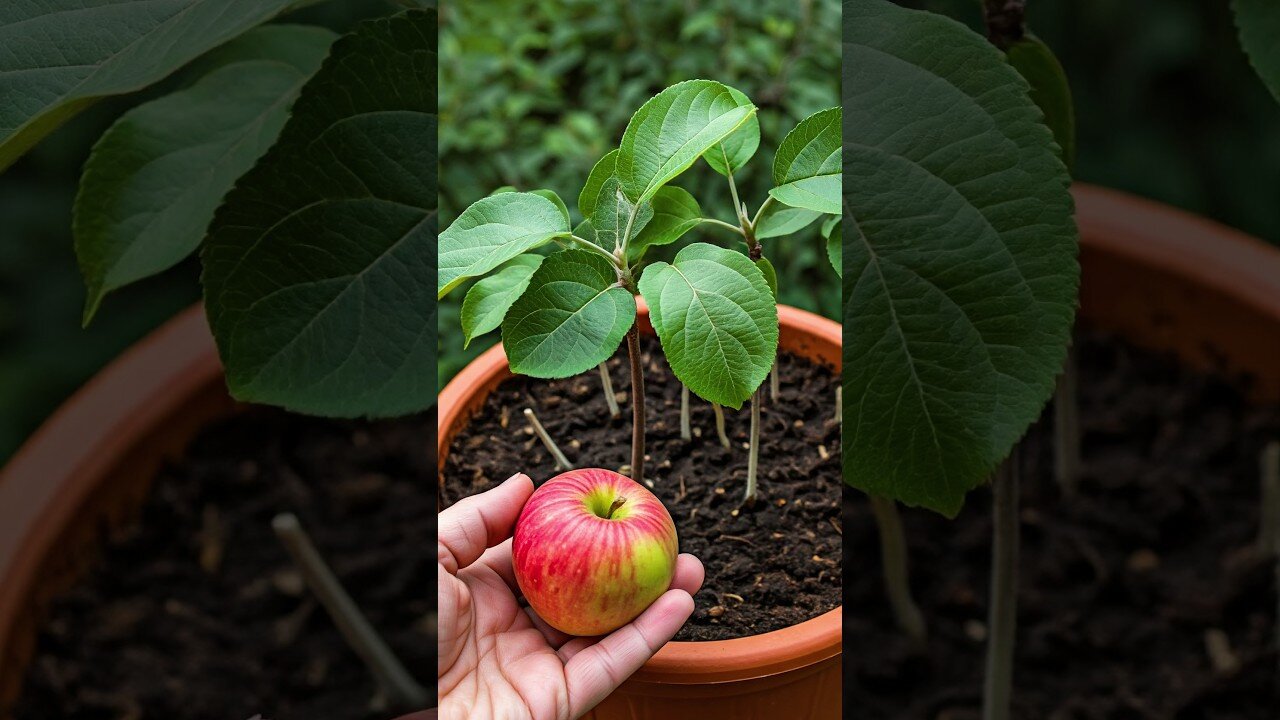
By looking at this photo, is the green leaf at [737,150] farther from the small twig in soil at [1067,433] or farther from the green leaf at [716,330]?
the small twig in soil at [1067,433]

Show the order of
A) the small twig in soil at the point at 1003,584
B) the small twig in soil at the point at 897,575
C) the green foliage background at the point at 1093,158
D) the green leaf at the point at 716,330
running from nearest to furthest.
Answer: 1. the green leaf at the point at 716,330
2. the small twig in soil at the point at 1003,584
3. the small twig in soil at the point at 897,575
4. the green foliage background at the point at 1093,158

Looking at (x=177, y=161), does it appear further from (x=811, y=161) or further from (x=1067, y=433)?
(x=1067, y=433)

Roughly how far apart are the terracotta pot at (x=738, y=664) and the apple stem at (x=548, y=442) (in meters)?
0.02

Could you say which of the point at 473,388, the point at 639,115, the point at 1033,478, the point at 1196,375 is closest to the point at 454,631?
the point at 473,388

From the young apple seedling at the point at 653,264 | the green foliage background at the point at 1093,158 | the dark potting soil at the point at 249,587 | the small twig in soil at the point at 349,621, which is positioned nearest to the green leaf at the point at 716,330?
the young apple seedling at the point at 653,264

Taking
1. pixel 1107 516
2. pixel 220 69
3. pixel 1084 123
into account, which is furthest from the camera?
pixel 1084 123

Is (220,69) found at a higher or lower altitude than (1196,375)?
higher

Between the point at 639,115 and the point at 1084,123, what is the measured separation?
0.59 metres

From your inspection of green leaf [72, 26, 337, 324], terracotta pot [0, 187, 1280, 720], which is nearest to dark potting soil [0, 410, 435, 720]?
terracotta pot [0, 187, 1280, 720]

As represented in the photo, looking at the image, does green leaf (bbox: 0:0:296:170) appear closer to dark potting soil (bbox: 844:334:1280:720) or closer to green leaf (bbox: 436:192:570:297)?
green leaf (bbox: 436:192:570:297)

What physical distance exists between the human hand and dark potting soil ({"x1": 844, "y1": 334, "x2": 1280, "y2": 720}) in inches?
11.6

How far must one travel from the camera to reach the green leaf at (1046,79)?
45cm

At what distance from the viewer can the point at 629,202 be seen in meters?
0.38

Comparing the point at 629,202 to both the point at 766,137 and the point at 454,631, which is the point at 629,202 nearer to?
the point at 766,137
